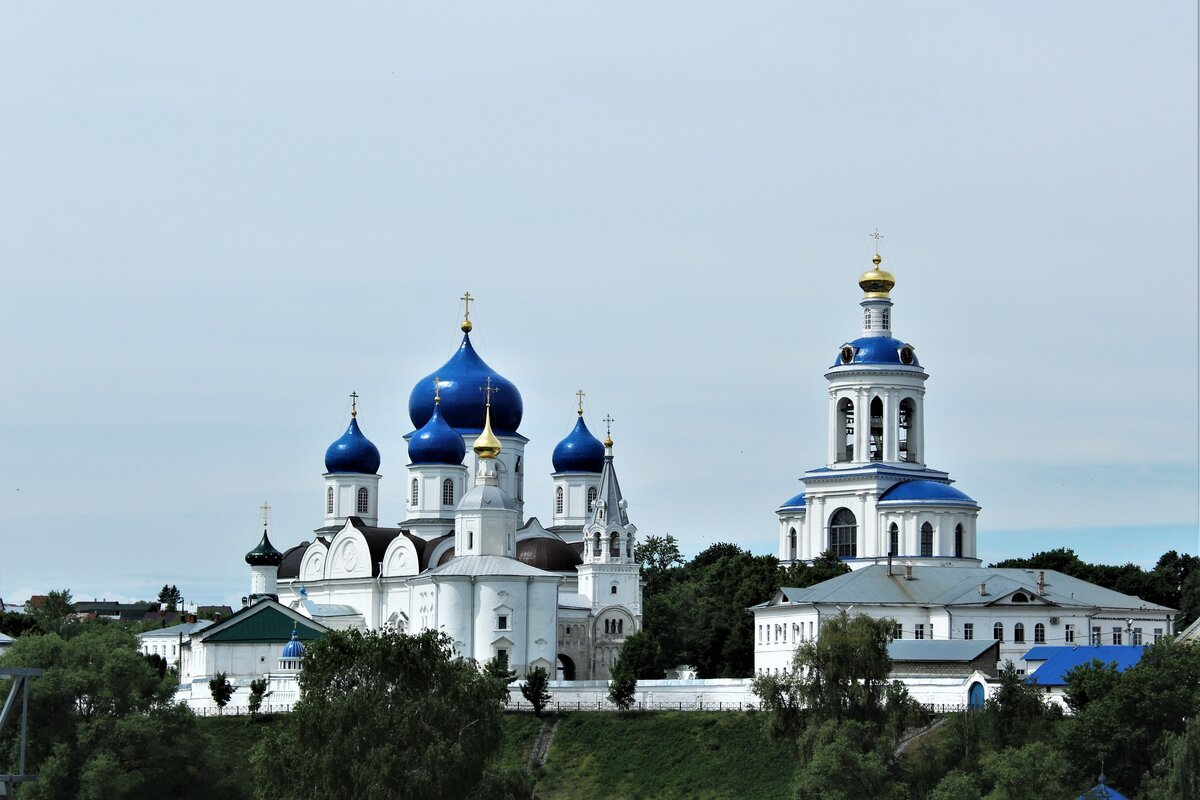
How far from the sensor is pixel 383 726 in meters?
37.0

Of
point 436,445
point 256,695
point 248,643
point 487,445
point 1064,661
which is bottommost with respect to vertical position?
point 256,695

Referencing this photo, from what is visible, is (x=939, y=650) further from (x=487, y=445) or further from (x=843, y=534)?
(x=487, y=445)

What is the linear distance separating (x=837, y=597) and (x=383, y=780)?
1750 centimetres

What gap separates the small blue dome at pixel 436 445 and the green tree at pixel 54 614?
34.7 ft

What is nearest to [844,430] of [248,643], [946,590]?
[946,590]

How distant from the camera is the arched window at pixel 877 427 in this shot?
6109 cm

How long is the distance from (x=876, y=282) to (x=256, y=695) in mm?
21343

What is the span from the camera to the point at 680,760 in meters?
46.2

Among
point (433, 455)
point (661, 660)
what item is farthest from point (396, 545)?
point (661, 660)

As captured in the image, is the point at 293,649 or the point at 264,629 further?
the point at 264,629

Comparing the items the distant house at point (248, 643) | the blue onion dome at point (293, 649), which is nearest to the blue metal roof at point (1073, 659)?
the blue onion dome at point (293, 649)

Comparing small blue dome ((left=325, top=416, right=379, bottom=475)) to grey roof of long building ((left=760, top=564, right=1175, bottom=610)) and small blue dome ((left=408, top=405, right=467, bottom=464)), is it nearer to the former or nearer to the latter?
small blue dome ((left=408, top=405, right=467, bottom=464))

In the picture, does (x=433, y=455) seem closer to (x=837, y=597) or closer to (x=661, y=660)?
(x=661, y=660)

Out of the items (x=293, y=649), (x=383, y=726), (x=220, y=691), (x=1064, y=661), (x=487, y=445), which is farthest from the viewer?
(x=487, y=445)
